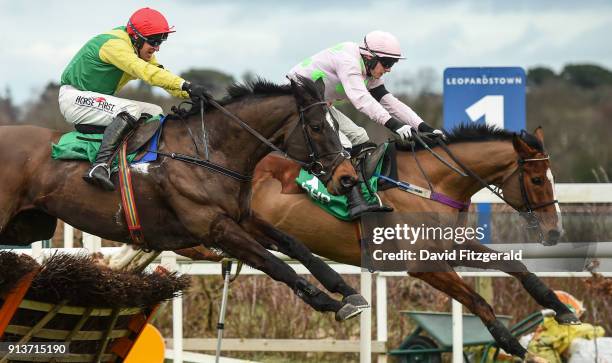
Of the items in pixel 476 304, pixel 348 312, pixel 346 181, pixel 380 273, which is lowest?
pixel 348 312

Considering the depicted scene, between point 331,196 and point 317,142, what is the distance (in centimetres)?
144

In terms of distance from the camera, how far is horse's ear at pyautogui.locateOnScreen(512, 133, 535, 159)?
8148 millimetres

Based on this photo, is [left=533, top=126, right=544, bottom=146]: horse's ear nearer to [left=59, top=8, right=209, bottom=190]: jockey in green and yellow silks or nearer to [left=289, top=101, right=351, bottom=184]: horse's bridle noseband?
[left=289, top=101, right=351, bottom=184]: horse's bridle noseband

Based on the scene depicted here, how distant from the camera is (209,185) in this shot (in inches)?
275

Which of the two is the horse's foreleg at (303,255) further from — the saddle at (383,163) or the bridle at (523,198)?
the bridle at (523,198)

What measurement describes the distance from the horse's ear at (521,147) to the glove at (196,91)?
87.7 inches

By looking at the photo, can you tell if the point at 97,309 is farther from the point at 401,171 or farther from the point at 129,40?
the point at 401,171

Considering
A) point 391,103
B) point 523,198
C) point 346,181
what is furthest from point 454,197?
point 346,181

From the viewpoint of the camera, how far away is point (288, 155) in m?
6.97

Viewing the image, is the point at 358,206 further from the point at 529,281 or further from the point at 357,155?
the point at 529,281

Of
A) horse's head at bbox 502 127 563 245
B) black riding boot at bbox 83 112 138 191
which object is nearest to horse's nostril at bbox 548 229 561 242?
horse's head at bbox 502 127 563 245

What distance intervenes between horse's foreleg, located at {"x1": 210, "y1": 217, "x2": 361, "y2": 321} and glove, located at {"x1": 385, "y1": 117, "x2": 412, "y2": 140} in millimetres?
1820

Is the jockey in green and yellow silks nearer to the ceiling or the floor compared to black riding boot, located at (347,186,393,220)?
nearer to the ceiling

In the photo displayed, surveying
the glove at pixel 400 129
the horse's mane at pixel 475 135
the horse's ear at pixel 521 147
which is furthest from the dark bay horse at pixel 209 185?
the horse's ear at pixel 521 147
